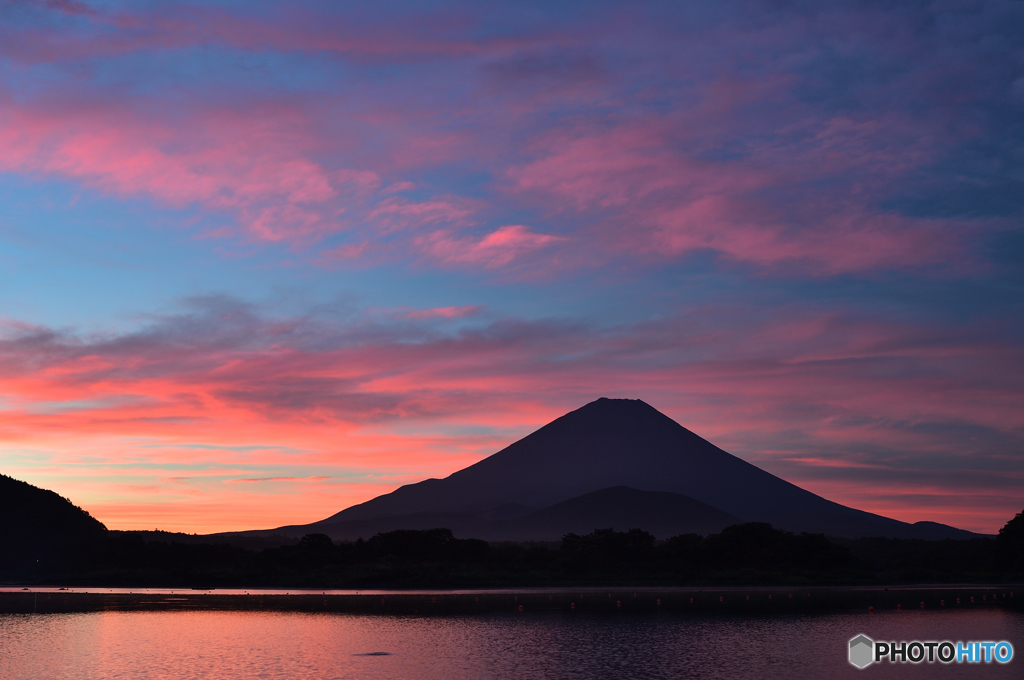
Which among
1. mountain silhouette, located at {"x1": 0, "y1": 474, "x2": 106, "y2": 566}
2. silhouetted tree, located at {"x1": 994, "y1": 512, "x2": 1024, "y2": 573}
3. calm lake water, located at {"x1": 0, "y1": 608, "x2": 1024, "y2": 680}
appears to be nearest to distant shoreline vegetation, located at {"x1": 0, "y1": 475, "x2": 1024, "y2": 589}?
silhouetted tree, located at {"x1": 994, "y1": 512, "x2": 1024, "y2": 573}

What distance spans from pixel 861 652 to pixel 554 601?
4592 cm

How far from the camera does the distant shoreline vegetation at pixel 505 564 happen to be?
12575 cm

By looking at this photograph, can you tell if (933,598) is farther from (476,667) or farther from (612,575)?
(476,667)

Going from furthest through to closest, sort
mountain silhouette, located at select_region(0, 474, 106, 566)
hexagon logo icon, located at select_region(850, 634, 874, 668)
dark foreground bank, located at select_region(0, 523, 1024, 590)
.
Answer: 1. mountain silhouette, located at select_region(0, 474, 106, 566)
2. dark foreground bank, located at select_region(0, 523, 1024, 590)
3. hexagon logo icon, located at select_region(850, 634, 874, 668)

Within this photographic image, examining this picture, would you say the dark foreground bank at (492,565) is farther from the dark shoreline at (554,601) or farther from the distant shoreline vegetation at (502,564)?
the dark shoreline at (554,601)

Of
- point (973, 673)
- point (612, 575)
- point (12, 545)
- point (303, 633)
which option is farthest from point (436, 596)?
point (12, 545)

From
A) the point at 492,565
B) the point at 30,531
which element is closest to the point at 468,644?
the point at 492,565

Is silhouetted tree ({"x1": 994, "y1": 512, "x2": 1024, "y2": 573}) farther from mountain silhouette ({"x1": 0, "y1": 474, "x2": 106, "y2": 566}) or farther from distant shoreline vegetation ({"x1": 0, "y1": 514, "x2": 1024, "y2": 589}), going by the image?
mountain silhouette ({"x1": 0, "y1": 474, "x2": 106, "y2": 566})

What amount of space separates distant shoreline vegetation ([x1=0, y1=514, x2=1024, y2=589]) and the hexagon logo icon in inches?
2768

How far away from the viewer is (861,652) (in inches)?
1992

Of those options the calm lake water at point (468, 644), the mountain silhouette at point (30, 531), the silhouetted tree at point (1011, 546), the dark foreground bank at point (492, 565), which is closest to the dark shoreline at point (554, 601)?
the calm lake water at point (468, 644)

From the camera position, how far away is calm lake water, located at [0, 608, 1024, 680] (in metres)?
44.8

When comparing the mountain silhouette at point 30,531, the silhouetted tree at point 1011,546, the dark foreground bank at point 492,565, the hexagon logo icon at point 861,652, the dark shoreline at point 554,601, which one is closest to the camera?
the hexagon logo icon at point 861,652

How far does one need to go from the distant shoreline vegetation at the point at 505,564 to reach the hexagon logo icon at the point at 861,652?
231ft
